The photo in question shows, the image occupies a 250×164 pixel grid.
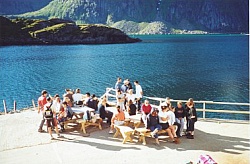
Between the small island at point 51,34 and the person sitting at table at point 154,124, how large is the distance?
162m

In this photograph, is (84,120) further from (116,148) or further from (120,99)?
(116,148)

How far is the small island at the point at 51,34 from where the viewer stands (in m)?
172

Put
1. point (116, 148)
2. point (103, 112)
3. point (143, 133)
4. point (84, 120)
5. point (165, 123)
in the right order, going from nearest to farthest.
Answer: point (116, 148) → point (143, 133) → point (165, 123) → point (84, 120) → point (103, 112)

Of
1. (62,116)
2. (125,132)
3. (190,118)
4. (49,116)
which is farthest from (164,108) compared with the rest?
(49,116)

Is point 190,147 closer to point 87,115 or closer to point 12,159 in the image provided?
point 87,115

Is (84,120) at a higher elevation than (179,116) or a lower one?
lower

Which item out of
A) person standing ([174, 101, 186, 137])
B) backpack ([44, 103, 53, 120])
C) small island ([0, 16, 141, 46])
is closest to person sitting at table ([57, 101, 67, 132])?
backpack ([44, 103, 53, 120])

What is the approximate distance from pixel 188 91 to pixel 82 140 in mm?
37608

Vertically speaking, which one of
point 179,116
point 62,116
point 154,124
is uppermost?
point 179,116

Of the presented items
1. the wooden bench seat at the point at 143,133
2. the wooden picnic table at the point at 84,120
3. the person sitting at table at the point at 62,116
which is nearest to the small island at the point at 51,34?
the wooden picnic table at the point at 84,120

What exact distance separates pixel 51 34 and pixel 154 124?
171m

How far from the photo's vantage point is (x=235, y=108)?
3959 centimetres

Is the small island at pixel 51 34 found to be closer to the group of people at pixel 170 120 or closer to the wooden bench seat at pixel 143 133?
the wooden bench seat at pixel 143 133

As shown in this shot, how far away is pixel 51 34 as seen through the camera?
178000 mm
